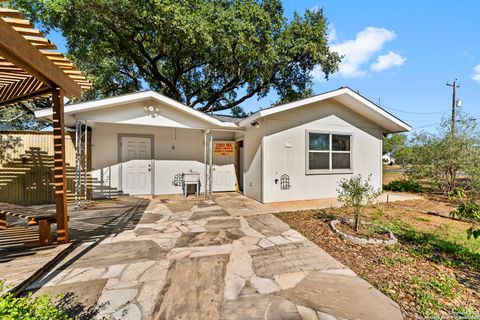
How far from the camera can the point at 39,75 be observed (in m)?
2.99

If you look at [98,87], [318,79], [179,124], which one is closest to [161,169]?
[179,124]

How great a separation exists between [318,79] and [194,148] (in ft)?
34.1

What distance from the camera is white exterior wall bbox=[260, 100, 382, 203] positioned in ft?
22.1

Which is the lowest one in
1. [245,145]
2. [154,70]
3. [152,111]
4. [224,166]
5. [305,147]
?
[224,166]

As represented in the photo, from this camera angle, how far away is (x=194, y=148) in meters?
8.54

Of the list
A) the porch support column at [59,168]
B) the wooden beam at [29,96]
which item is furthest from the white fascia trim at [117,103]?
the porch support column at [59,168]

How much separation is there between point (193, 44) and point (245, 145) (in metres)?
6.30

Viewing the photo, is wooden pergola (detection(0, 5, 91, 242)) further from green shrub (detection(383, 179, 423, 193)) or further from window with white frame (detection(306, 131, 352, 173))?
green shrub (detection(383, 179, 423, 193))

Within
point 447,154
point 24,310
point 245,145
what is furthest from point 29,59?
point 447,154

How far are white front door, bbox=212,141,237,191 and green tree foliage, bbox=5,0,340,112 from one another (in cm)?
510

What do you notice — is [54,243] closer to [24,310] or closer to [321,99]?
[24,310]

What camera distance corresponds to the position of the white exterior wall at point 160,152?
7406mm

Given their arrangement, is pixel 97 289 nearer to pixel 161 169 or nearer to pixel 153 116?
pixel 153 116

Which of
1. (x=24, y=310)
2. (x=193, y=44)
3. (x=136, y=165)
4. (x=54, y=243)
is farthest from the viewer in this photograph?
(x=193, y=44)
